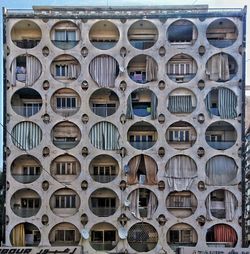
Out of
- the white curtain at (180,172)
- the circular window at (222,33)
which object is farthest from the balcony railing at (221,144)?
the circular window at (222,33)

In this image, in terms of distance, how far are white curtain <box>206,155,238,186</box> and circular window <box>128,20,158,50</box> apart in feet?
29.5

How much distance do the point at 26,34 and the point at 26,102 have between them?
4.88 m

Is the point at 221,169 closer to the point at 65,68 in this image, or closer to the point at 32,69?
the point at 65,68

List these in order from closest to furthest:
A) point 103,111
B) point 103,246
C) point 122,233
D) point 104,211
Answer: point 122,233
point 103,246
point 104,211
point 103,111

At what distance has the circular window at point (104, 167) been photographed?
31750 millimetres

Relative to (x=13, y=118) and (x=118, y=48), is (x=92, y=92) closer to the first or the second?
(x=118, y=48)

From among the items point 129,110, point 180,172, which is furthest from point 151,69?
point 180,172

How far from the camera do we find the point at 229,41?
3241 centimetres

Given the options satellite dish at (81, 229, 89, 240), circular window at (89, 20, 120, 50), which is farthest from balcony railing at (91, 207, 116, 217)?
circular window at (89, 20, 120, 50)

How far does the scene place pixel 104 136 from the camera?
→ 31.8 m

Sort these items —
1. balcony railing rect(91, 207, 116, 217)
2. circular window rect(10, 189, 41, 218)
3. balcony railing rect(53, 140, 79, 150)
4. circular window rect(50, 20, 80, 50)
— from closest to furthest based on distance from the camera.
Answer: balcony railing rect(91, 207, 116, 217) → circular window rect(10, 189, 41, 218) → balcony railing rect(53, 140, 79, 150) → circular window rect(50, 20, 80, 50)

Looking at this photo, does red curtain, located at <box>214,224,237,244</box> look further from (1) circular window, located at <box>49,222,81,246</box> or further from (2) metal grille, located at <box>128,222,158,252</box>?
(1) circular window, located at <box>49,222,81,246</box>

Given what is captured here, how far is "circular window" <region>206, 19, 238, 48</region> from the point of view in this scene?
32406 millimetres

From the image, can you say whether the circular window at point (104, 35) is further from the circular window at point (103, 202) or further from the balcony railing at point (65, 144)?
the circular window at point (103, 202)
